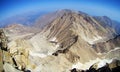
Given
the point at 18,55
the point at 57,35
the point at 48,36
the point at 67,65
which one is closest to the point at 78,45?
the point at 67,65

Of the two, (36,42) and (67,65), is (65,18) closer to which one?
(36,42)

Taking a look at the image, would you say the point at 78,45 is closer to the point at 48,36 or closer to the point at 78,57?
the point at 78,57

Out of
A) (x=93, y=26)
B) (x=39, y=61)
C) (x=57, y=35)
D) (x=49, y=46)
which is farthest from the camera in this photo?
(x=93, y=26)

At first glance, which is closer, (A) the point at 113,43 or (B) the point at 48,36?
(A) the point at 113,43

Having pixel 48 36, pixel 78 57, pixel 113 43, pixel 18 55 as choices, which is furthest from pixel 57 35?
pixel 18 55

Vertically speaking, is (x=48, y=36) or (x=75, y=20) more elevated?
(x=75, y=20)

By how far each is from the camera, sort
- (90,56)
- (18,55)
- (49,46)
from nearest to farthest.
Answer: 1. (18,55)
2. (90,56)
3. (49,46)
